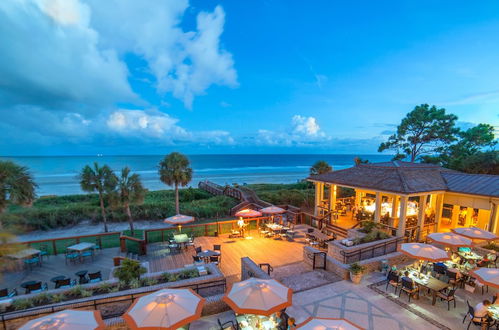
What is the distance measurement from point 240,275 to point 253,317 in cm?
349

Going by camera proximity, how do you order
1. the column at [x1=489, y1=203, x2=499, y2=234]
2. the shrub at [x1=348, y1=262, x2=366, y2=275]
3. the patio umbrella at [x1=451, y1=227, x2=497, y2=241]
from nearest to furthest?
the shrub at [x1=348, y1=262, x2=366, y2=275] < the patio umbrella at [x1=451, y1=227, x2=497, y2=241] < the column at [x1=489, y1=203, x2=499, y2=234]

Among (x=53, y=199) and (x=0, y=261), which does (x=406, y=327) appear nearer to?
(x=0, y=261)

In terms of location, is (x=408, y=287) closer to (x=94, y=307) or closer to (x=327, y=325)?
(x=327, y=325)

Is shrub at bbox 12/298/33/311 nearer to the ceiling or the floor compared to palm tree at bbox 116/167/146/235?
nearer to the floor

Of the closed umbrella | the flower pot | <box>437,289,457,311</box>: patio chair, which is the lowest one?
the flower pot

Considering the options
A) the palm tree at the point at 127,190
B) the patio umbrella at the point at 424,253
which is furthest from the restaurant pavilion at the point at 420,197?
the palm tree at the point at 127,190

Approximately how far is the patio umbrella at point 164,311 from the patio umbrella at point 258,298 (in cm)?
87

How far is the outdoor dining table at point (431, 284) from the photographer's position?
7.68m

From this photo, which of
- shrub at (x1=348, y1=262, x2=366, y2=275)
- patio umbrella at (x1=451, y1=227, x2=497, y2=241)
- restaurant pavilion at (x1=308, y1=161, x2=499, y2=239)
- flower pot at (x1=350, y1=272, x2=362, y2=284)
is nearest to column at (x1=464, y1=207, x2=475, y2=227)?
restaurant pavilion at (x1=308, y1=161, x2=499, y2=239)

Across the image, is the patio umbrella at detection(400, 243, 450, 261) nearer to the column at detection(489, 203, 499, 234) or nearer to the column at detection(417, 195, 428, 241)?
the column at detection(417, 195, 428, 241)

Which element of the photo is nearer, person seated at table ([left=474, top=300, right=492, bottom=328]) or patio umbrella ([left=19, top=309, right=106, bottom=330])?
patio umbrella ([left=19, top=309, right=106, bottom=330])

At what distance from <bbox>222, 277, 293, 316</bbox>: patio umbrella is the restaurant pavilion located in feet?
31.8

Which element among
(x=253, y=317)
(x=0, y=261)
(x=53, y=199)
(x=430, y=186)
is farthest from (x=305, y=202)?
(x=53, y=199)

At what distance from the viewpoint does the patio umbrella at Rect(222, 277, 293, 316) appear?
17.6 feet
